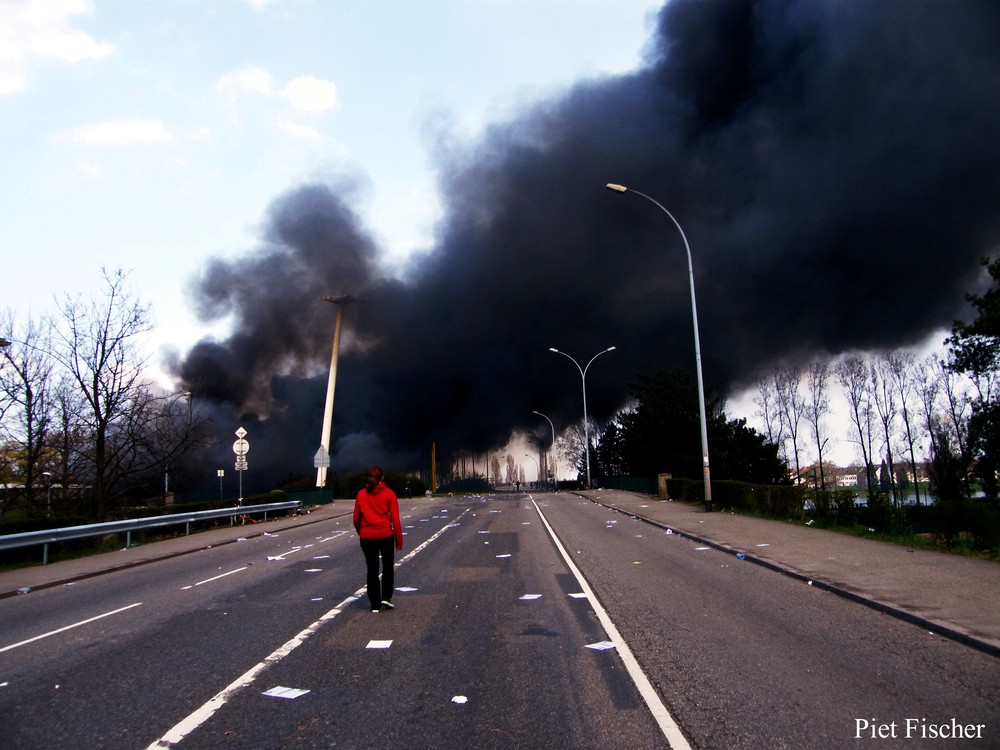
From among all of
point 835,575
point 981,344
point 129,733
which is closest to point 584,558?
point 835,575

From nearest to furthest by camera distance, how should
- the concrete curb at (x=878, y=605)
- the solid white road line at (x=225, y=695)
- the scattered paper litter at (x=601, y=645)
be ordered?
the solid white road line at (x=225, y=695)
the concrete curb at (x=878, y=605)
the scattered paper litter at (x=601, y=645)

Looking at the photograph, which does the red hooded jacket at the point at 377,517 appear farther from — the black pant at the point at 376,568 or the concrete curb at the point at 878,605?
the concrete curb at the point at 878,605

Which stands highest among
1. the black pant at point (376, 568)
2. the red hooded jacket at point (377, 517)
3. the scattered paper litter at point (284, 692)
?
the red hooded jacket at point (377, 517)

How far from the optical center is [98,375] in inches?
930

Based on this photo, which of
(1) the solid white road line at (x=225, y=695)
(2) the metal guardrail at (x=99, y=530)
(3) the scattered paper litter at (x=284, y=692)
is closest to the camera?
(1) the solid white road line at (x=225, y=695)

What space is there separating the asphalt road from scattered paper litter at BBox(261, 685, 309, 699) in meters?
0.08

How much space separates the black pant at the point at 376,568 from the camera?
8.34m

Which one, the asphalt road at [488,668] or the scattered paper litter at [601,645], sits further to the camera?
the scattered paper litter at [601,645]

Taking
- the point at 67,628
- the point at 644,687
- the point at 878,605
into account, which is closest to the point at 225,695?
the point at 644,687

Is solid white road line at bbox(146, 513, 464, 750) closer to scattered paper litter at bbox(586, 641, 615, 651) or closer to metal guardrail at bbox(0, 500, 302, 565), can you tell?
scattered paper litter at bbox(586, 641, 615, 651)

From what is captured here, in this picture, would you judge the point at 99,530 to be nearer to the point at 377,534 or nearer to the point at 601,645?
the point at 377,534

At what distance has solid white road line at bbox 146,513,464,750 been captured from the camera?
435cm

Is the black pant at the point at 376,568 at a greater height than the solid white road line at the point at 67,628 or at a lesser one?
greater

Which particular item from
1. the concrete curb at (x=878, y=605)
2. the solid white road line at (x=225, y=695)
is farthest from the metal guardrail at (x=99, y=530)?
the concrete curb at (x=878, y=605)
